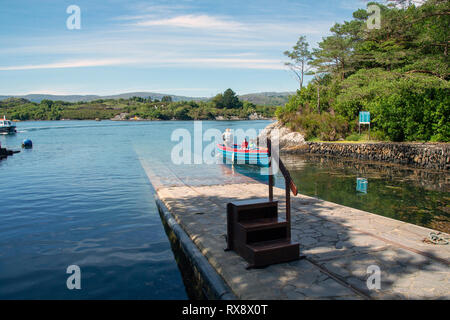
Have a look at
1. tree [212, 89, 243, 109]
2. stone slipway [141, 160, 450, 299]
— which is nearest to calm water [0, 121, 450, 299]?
stone slipway [141, 160, 450, 299]

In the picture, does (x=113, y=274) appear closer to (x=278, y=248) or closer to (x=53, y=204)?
(x=278, y=248)

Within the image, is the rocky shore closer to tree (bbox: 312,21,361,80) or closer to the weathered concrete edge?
tree (bbox: 312,21,361,80)

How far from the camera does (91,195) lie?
46.3ft

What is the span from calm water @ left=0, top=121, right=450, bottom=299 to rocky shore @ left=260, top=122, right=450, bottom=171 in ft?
6.11

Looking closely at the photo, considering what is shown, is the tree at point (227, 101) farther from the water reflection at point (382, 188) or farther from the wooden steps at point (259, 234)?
the wooden steps at point (259, 234)

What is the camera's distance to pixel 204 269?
5523 mm

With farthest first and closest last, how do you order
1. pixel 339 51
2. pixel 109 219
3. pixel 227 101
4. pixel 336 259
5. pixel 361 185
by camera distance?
1. pixel 227 101
2. pixel 339 51
3. pixel 361 185
4. pixel 109 219
5. pixel 336 259

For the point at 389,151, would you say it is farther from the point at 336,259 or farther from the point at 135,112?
the point at 135,112

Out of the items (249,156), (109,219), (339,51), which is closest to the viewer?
(109,219)

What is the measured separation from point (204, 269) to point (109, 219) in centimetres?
595

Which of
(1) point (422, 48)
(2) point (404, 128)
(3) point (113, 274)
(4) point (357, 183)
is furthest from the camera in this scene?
(2) point (404, 128)

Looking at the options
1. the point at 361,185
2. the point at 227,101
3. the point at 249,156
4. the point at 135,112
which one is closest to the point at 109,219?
the point at 361,185
